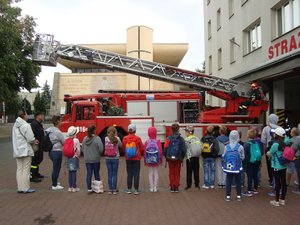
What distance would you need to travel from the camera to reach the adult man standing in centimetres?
970

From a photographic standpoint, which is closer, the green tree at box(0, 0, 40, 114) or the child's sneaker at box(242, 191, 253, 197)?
the child's sneaker at box(242, 191, 253, 197)

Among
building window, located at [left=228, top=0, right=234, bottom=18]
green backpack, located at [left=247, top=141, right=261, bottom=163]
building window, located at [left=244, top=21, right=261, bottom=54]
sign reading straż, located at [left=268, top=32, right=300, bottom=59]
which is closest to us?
green backpack, located at [left=247, top=141, right=261, bottom=163]

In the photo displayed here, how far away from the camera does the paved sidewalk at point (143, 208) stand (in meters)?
7.20

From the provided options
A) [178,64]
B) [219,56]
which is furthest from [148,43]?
[219,56]

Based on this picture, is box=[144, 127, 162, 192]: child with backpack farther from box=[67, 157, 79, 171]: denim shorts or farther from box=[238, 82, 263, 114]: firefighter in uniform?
box=[238, 82, 263, 114]: firefighter in uniform

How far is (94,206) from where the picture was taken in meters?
8.27

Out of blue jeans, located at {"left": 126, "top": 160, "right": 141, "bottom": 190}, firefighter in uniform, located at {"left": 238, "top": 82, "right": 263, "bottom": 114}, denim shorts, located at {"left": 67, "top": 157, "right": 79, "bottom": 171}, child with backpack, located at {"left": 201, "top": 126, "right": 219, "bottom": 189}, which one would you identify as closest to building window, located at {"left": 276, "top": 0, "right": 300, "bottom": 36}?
firefighter in uniform, located at {"left": 238, "top": 82, "right": 263, "bottom": 114}

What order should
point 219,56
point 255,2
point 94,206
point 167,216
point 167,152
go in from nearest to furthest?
point 167,216 → point 94,206 → point 167,152 → point 255,2 → point 219,56

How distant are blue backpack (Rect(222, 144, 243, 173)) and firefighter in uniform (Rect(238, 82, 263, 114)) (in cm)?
1014

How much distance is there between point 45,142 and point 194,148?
3.54 metres

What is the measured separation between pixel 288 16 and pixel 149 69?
6406 millimetres

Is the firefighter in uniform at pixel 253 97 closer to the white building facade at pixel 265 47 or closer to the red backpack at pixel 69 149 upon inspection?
the white building facade at pixel 265 47

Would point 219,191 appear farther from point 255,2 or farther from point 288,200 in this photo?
point 255,2

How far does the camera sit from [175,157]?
9773 mm
